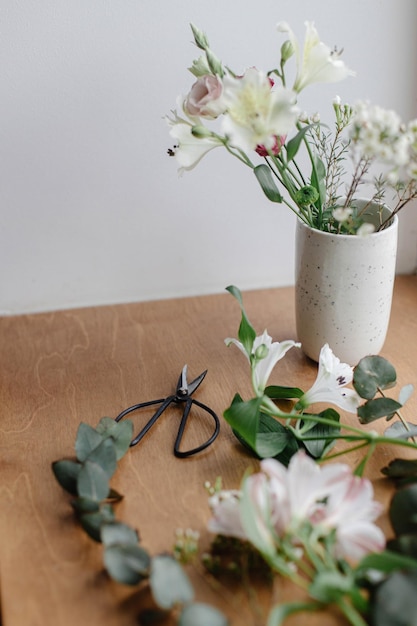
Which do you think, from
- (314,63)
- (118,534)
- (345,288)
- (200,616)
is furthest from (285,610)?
(314,63)

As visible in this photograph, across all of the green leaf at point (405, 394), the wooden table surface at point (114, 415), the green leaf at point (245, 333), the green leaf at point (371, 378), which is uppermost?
the green leaf at point (245, 333)

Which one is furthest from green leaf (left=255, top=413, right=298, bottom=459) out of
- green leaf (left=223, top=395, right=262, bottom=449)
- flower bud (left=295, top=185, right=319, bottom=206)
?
flower bud (left=295, top=185, right=319, bottom=206)

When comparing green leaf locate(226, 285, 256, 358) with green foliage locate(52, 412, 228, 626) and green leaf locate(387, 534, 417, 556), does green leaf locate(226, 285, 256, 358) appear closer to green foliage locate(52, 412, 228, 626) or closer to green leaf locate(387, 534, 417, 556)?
green foliage locate(52, 412, 228, 626)

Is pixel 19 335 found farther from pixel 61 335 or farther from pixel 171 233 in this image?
pixel 171 233

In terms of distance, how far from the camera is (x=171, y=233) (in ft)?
3.52

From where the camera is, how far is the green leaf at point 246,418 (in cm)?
72

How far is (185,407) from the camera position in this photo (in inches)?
33.2

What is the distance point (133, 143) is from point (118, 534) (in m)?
0.57

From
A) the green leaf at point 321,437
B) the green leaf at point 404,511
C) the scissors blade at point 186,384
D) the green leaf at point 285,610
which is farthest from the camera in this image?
the scissors blade at point 186,384

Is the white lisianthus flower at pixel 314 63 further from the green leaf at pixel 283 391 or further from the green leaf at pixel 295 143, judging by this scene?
the green leaf at pixel 283 391

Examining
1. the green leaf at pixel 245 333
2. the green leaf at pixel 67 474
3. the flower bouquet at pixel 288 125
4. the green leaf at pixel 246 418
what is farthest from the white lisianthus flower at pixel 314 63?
the green leaf at pixel 67 474

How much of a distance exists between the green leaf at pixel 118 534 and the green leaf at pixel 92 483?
5cm

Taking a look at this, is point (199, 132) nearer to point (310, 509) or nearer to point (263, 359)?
point (263, 359)

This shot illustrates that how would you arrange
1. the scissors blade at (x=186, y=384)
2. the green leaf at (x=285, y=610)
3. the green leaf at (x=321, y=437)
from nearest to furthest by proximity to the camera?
the green leaf at (x=285, y=610), the green leaf at (x=321, y=437), the scissors blade at (x=186, y=384)
